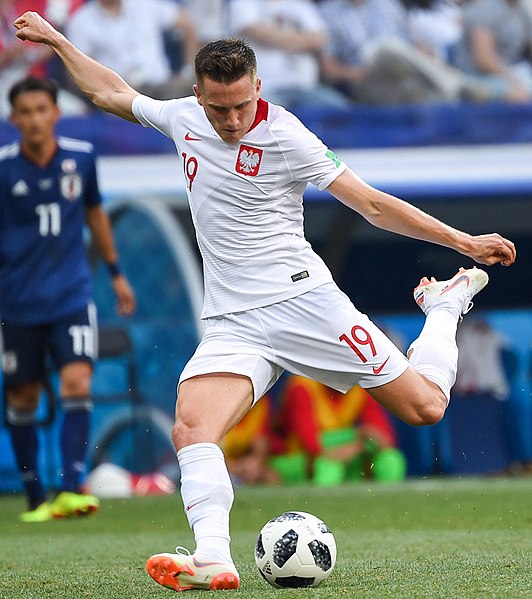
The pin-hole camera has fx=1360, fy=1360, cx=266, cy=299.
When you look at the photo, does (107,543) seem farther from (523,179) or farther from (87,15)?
(87,15)

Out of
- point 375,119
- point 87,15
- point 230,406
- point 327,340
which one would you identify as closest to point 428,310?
point 327,340

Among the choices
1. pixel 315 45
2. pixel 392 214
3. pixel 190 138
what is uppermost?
pixel 315 45

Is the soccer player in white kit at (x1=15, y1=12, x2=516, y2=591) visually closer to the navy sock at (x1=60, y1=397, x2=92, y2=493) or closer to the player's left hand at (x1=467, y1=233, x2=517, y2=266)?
the player's left hand at (x1=467, y1=233, x2=517, y2=266)

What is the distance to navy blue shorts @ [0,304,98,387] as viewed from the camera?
8.44m

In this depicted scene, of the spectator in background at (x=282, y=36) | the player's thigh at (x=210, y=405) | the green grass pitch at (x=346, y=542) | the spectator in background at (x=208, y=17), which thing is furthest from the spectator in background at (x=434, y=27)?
the player's thigh at (x=210, y=405)

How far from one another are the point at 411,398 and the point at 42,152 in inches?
167

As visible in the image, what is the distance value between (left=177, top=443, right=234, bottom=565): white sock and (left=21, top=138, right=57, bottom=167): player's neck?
4.26m

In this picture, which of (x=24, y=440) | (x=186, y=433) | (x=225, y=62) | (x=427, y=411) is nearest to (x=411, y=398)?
(x=427, y=411)

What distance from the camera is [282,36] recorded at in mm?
13297

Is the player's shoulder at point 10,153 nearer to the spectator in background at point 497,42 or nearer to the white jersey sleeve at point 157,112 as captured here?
the white jersey sleeve at point 157,112

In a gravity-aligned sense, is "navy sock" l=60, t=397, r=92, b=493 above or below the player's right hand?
below

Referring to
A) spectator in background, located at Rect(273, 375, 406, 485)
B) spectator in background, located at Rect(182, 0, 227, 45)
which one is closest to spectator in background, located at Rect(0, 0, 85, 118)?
spectator in background, located at Rect(182, 0, 227, 45)

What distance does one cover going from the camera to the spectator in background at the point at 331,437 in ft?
38.2

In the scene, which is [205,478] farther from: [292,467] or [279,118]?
[292,467]
